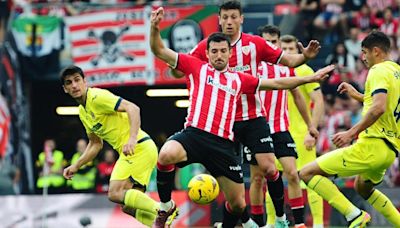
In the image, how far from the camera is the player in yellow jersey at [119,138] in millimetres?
12180

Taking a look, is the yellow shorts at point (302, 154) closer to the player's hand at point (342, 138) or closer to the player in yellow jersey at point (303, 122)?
the player in yellow jersey at point (303, 122)

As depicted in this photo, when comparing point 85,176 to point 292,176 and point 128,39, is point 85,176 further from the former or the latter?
point 292,176

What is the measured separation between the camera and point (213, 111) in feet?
36.6

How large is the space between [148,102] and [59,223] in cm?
892

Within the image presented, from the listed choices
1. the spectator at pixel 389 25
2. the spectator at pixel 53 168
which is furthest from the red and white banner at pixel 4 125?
the spectator at pixel 389 25

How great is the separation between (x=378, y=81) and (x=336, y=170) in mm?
1180

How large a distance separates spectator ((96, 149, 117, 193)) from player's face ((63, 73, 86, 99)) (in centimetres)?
980

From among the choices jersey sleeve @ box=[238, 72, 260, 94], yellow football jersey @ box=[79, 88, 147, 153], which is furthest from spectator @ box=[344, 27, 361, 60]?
jersey sleeve @ box=[238, 72, 260, 94]

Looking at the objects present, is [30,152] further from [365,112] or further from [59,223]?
[365,112]

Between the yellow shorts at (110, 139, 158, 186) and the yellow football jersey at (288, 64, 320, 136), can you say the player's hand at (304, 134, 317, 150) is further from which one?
the yellow shorts at (110, 139, 158, 186)

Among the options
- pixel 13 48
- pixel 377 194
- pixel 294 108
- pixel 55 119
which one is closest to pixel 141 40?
pixel 13 48

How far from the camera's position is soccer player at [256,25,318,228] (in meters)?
12.9

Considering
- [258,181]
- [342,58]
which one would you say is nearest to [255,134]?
[258,181]

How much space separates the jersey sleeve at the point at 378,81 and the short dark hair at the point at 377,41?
0.35 meters
